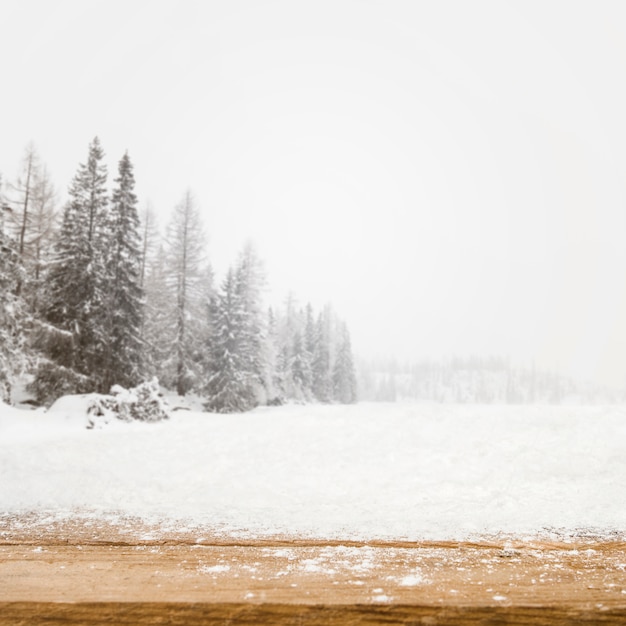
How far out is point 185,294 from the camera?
110 ft

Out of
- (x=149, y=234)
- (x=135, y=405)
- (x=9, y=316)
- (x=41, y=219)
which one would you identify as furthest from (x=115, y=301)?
(x=149, y=234)

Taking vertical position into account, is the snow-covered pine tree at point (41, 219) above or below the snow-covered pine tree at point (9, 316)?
above

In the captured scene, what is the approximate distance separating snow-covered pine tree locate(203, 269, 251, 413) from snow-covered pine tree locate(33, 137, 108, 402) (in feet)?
28.5

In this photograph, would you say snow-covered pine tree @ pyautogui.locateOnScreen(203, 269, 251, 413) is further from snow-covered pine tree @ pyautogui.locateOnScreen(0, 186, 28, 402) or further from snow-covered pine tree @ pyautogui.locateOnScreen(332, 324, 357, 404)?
snow-covered pine tree @ pyautogui.locateOnScreen(332, 324, 357, 404)

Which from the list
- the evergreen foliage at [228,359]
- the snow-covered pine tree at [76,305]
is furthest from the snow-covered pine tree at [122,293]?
the evergreen foliage at [228,359]

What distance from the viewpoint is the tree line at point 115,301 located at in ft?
74.0

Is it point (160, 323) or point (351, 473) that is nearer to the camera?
point (351, 473)

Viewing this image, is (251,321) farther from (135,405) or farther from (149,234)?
(135,405)

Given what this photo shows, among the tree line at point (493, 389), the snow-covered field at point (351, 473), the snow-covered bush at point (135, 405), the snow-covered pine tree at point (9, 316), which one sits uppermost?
the snow-covered pine tree at point (9, 316)

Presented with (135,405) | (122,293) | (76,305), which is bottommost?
(135,405)

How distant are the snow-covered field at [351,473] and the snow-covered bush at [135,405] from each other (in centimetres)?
342

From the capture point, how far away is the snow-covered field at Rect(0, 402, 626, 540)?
6805 mm

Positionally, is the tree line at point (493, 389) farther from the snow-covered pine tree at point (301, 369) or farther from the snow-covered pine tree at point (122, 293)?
the snow-covered pine tree at point (122, 293)

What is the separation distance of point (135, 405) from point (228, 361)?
11844 millimetres
